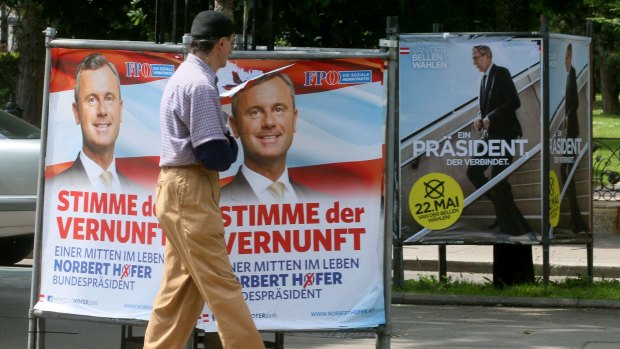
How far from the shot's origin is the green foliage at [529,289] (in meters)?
10.8

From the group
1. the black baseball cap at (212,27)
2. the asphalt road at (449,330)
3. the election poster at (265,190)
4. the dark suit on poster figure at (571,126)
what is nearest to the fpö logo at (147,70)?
the election poster at (265,190)

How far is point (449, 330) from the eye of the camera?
30.2 feet

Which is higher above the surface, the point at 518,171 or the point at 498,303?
the point at 518,171

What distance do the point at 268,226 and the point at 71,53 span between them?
136cm

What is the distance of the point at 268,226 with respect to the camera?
245 inches

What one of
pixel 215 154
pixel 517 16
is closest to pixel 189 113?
pixel 215 154

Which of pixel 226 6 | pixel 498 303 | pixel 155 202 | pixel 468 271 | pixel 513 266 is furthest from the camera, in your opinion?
pixel 468 271

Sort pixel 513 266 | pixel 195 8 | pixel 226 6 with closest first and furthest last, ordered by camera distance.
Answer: pixel 226 6, pixel 513 266, pixel 195 8

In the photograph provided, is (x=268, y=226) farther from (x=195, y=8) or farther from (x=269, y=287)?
(x=195, y=8)

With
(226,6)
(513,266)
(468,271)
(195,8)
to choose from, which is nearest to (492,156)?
(513,266)

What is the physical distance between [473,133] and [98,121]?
207 inches

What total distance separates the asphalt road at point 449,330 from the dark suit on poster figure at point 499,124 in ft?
2.95

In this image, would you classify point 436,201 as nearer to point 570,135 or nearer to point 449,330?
point 570,135

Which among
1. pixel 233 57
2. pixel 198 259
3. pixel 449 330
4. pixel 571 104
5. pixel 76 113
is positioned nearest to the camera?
pixel 198 259
